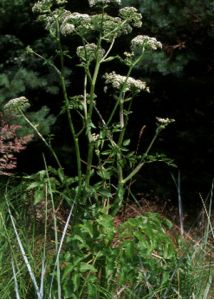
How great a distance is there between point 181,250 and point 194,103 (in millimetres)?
3094

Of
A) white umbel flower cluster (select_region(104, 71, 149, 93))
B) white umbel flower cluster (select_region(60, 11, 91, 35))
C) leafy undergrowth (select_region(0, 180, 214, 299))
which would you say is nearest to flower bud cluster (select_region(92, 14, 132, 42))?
white umbel flower cluster (select_region(60, 11, 91, 35))

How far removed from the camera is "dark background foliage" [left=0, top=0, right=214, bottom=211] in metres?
6.40

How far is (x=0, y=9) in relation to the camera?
7121 millimetres

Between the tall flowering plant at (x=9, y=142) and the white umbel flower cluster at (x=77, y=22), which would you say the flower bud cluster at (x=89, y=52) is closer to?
the white umbel flower cluster at (x=77, y=22)

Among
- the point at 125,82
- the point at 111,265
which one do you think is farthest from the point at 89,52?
the point at 111,265

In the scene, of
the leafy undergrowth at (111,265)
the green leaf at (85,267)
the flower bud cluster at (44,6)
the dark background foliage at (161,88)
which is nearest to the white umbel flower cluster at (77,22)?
the flower bud cluster at (44,6)

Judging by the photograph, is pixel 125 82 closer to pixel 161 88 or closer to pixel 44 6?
pixel 44 6

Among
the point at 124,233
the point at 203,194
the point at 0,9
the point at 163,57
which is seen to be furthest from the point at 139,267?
the point at 0,9

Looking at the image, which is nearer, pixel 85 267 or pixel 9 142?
pixel 85 267

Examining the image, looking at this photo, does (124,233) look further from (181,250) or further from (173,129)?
(173,129)

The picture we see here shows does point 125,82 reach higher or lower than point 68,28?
lower

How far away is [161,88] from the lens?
7.17 m

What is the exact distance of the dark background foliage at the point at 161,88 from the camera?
6.40 m

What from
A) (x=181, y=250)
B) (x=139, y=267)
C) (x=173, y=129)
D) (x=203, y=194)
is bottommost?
(x=203, y=194)
